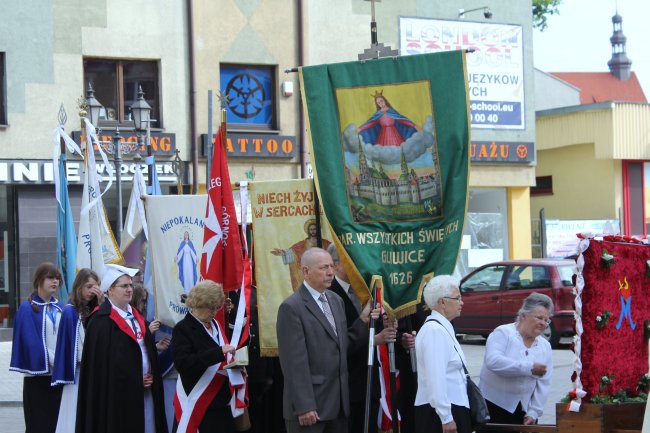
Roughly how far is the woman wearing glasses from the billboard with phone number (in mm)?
20892

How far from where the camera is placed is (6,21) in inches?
945

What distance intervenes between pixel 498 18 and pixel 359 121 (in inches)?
895

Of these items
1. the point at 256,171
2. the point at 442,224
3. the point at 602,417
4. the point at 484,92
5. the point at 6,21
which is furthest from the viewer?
the point at 484,92

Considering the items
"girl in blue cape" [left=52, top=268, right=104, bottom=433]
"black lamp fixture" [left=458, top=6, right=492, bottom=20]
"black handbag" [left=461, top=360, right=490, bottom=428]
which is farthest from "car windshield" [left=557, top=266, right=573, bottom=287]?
"black handbag" [left=461, top=360, right=490, bottom=428]

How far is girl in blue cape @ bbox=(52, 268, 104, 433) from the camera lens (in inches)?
376

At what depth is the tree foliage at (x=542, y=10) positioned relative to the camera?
4383 cm

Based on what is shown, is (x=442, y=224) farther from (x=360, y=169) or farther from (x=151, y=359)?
(x=151, y=359)

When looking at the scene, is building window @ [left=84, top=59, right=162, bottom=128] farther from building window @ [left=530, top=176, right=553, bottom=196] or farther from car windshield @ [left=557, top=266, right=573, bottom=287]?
building window @ [left=530, top=176, right=553, bottom=196]

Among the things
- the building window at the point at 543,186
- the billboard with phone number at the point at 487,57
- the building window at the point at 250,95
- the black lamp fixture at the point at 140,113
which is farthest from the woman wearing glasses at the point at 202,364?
the building window at the point at 543,186

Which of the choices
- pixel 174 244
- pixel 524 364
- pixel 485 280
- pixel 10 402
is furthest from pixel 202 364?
pixel 485 280

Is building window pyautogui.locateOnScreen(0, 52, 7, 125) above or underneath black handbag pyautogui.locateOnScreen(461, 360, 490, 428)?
above

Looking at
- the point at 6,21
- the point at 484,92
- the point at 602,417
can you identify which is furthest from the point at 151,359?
the point at 484,92

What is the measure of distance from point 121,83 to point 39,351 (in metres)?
16.0

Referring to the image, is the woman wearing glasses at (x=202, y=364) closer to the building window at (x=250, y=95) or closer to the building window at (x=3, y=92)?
the building window at (x=3, y=92)
